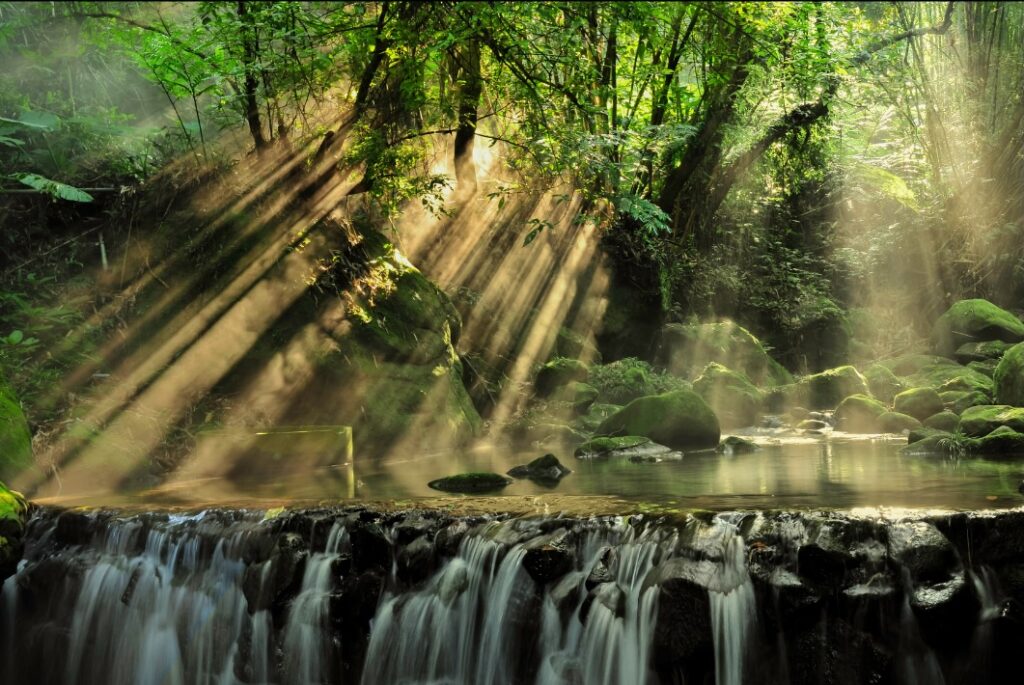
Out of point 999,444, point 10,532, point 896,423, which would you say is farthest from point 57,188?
point 896,423

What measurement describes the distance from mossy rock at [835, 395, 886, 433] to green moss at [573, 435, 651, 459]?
11.8ft

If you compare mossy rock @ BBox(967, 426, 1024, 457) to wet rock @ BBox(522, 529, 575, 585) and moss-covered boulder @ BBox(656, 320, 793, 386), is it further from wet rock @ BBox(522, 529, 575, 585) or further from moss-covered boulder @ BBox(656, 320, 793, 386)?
moss-covered boulder @ BBox(656, 320, 793, 386)

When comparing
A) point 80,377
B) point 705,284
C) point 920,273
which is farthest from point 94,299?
point 920,273

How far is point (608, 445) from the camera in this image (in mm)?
12023

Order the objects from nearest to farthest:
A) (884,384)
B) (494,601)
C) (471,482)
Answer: (494,601) < (471,482) < (884,384)

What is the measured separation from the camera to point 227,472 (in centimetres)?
1038

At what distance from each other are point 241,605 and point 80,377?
5.32 metres

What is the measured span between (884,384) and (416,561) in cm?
1238

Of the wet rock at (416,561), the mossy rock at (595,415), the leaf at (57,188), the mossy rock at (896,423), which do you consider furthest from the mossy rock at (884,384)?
the leaf at (57,188)

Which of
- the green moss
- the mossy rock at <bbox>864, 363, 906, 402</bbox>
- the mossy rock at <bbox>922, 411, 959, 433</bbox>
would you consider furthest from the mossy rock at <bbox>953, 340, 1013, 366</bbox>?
the green moss

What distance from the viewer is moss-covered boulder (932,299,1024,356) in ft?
59.7

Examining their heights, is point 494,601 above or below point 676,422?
below

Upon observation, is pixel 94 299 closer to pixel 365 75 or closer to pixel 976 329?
pixel 365 75

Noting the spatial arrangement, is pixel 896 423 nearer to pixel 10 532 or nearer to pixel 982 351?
pixel 982 351
